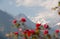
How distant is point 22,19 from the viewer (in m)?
6.83

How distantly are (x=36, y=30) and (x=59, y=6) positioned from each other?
1197mm

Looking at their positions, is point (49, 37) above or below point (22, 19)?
below

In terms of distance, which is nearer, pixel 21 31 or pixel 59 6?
pixel 59 6

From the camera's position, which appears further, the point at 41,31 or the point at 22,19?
the point at 22,19

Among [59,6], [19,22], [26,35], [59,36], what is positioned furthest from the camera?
[19,22]

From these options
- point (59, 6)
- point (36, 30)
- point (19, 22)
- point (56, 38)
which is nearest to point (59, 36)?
point (56, 38)

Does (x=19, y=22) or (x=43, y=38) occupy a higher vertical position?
(x=19, y=22)

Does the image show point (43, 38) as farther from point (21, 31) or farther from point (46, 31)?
point (21, 31)

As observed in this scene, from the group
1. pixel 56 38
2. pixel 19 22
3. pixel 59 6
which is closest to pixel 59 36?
pixel 56 38

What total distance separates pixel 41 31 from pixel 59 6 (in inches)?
47.4

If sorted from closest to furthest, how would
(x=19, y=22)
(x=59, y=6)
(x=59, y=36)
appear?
(x=59, y=6) → (x=59, y=36) → (x=19, y=22)

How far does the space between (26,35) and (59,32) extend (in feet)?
2.94

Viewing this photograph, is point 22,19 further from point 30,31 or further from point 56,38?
point 56,38

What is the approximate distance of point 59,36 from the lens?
6008 mm
